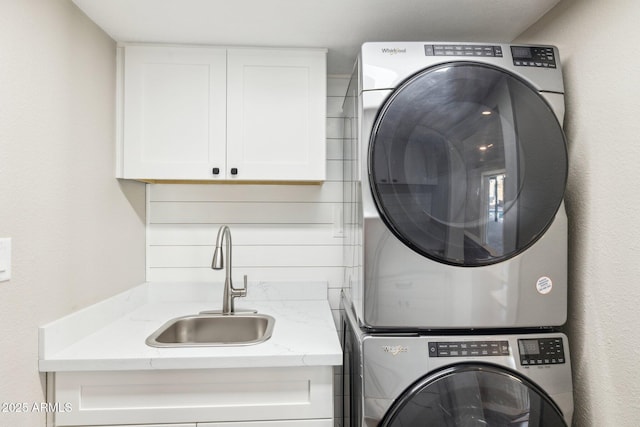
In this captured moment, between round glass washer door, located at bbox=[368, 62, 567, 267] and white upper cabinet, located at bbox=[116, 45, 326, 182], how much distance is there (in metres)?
0.58

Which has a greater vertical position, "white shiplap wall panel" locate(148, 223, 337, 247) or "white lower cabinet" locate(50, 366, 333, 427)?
"white shiplap wall panel" locate(148, 223, 337, 247)

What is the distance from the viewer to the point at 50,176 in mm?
1246

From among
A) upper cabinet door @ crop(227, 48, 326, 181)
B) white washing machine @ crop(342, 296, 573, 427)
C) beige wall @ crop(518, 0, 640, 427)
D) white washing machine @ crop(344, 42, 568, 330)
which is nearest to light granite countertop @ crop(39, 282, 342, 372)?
white washing machine @ crop(342, 296, 573, 427)

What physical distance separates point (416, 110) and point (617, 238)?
0.74 metres

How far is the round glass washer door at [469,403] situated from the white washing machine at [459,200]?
162 mm

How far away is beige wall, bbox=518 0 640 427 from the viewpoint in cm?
108

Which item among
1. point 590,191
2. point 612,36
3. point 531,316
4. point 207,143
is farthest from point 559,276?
point 207,143

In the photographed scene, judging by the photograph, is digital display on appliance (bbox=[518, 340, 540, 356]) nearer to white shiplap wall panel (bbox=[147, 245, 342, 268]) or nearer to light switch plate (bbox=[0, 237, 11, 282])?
white shiplap wall panel (bbox=[147, 245, 342, 268])

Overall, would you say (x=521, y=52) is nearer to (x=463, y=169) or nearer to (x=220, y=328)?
(x=463, y=169)

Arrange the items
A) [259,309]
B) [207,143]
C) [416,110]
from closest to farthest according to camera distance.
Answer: [416,110], [207,143], [259,309]

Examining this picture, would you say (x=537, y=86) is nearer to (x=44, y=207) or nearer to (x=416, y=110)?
(x=416, y=110)

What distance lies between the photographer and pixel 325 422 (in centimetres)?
128

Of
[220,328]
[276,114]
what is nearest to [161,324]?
[220,328]

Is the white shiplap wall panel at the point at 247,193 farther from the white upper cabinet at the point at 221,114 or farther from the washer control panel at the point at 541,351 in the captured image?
the washer control panel at the point at 541,351
